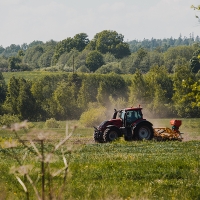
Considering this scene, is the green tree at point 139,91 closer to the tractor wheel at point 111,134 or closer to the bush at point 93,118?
the bush at point 93,118

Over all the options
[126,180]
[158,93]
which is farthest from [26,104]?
[126,180]

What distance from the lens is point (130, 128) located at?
31688mm

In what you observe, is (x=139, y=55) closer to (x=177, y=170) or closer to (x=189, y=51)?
(x=189, y=51)

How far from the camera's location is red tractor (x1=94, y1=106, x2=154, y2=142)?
1232 inches

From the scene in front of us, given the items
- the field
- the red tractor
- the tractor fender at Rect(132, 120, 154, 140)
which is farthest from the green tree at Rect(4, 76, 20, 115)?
the field

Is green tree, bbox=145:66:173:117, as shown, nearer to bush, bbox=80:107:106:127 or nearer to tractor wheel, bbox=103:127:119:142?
bush, bbox=80:107:106:127

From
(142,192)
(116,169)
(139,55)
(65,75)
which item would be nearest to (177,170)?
(116,169)

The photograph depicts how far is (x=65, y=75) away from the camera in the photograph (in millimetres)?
119312

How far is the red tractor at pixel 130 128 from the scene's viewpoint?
31297 mm

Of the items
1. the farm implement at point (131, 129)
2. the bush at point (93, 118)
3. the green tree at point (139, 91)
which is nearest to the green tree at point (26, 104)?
the bush at point (93, 118)

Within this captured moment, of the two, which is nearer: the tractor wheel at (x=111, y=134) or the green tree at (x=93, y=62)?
the tractor wheel at (x=111, y=134)

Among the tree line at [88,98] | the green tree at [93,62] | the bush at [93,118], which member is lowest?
the bush at [93,118]

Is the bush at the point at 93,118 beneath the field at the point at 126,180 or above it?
beneath

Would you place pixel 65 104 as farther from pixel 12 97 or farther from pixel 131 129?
pixel 131 129
